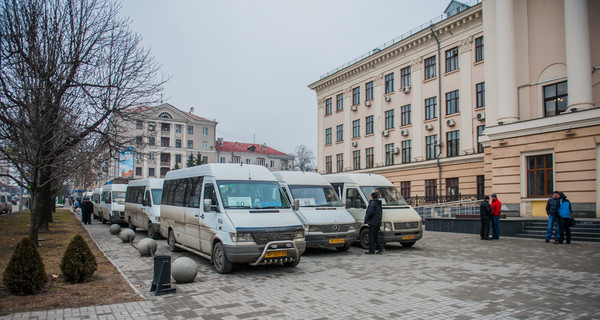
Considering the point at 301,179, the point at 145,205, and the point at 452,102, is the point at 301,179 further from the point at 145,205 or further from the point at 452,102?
the point at 452,102

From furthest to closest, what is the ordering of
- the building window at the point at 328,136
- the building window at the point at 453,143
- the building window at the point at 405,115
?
the building window at the point at 328,136 < the building window at the point at 405,115 < the building window at the point at 453,143

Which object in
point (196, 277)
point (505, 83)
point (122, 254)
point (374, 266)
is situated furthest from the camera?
point (505, 83)

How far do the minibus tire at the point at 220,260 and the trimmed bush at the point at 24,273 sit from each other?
3.35m

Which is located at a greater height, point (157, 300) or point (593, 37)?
point (593, 37)

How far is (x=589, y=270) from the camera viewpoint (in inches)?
371

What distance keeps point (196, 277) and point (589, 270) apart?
28.8 ft

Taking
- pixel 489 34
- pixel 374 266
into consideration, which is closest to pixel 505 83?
pixel 489 34

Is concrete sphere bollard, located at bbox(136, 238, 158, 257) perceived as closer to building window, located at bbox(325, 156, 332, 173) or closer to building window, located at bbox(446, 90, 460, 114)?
building window, located at bbox(446, 90, 460, 114)

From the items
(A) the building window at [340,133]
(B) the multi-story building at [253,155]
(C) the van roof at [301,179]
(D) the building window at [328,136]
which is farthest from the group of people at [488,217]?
(B) the multi-story building at [253,155]

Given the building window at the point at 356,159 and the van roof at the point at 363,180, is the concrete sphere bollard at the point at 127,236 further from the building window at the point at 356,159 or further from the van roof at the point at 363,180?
the building window at the point at 356,159

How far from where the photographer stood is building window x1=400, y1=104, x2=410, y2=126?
1419 inches

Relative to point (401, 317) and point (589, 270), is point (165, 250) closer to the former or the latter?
point (401, 317)

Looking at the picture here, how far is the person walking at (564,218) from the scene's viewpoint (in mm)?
14060

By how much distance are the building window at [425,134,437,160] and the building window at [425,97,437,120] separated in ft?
5.37
